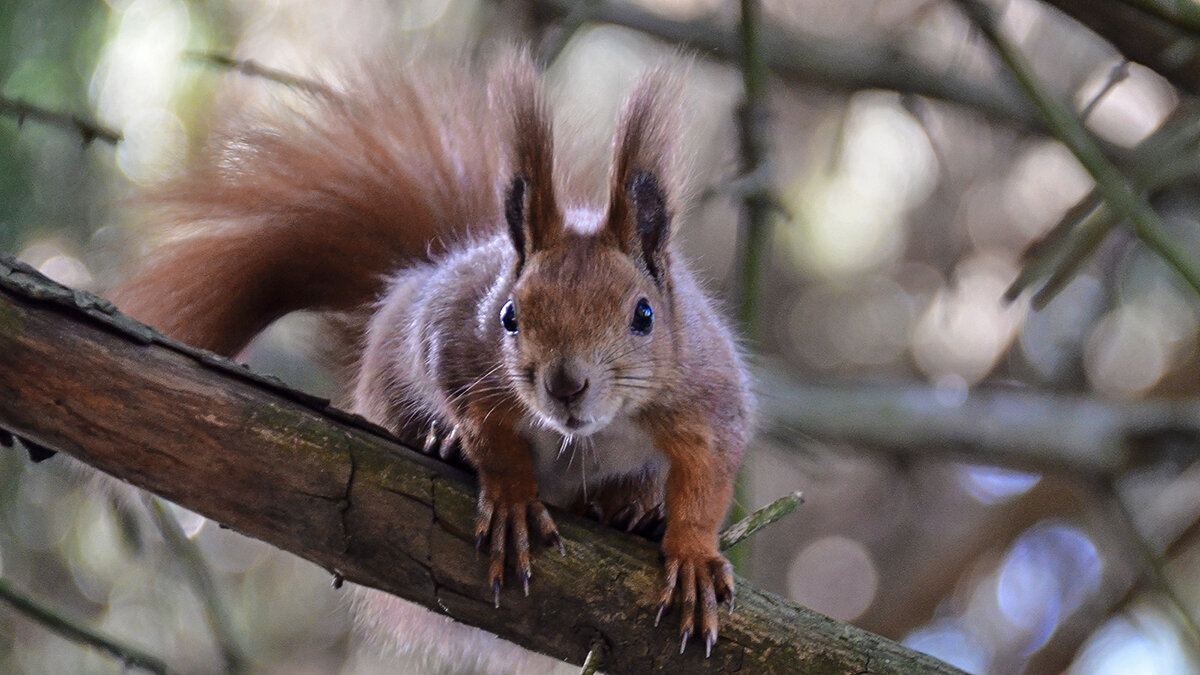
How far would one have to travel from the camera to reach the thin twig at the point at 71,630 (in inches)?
70.3

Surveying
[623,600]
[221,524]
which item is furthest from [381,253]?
[623,600]

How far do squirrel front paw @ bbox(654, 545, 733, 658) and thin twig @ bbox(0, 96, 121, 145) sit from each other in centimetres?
119

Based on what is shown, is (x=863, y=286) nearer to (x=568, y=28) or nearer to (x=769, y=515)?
(x=568, y=28)

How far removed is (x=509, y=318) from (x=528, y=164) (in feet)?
0.95

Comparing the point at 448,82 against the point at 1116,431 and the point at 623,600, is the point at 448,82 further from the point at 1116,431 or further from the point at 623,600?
the point at 1116,431

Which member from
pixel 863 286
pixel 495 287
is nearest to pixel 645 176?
pixel 495 287

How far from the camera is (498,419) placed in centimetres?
203

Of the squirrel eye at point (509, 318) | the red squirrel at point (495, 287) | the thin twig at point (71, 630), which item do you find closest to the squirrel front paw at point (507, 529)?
the red squirrel at point (495, 287)

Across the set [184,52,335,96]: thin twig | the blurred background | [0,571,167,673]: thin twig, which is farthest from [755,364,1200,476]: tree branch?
[0,571,167,673]: thin twig

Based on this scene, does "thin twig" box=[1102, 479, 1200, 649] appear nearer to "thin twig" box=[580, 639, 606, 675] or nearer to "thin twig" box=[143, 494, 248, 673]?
"thin twig" box=[580, 639, 606, 675]

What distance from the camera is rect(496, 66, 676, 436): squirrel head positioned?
1.84m

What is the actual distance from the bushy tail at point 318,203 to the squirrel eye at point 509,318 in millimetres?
549

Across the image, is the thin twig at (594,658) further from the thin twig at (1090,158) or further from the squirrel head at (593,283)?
the thin twig at (1090,158)

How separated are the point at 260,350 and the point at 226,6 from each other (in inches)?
41.9
